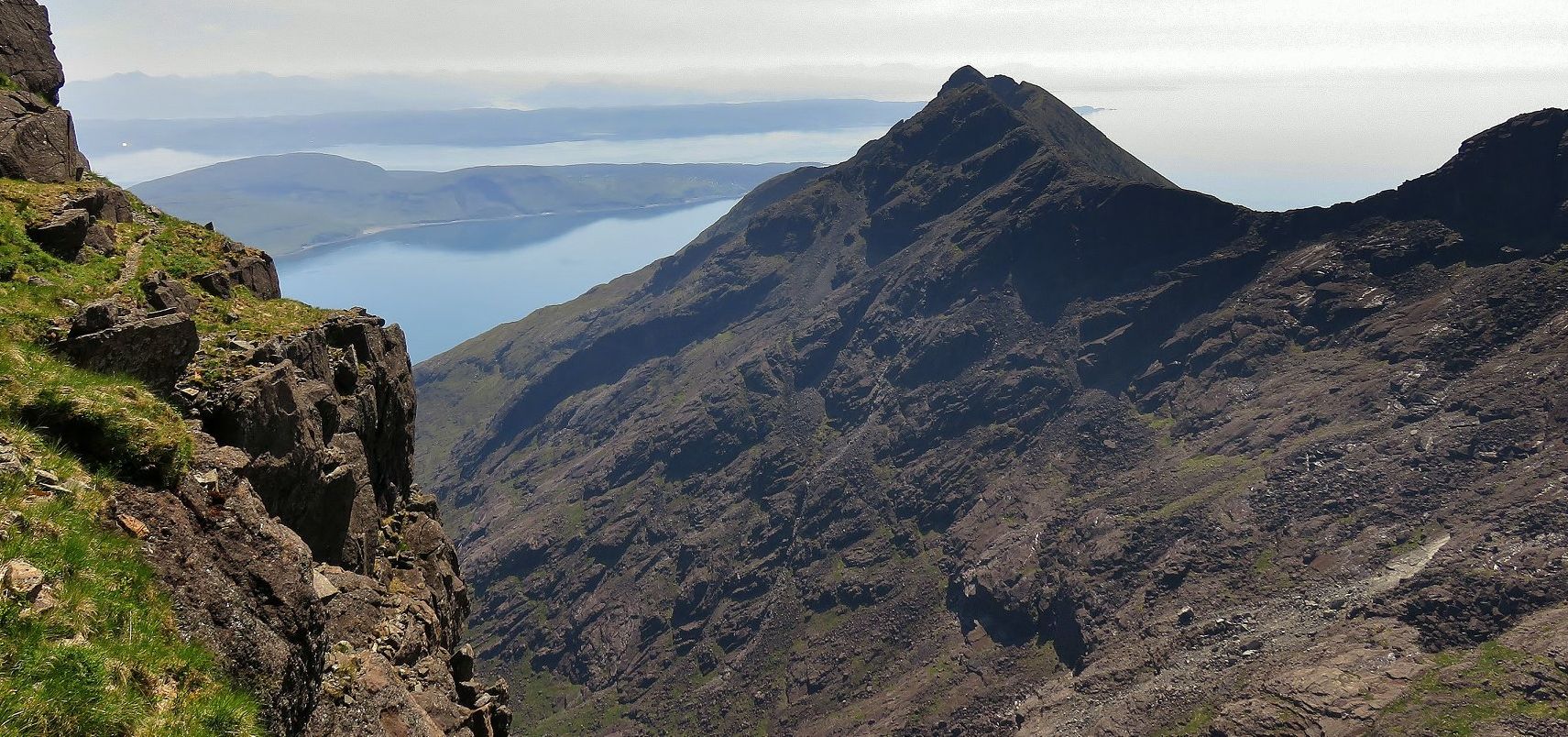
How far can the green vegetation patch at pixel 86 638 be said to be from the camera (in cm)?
1209

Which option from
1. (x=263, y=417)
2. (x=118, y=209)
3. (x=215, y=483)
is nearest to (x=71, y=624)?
(x=215, y=483)

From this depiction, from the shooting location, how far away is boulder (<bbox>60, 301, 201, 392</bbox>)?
25031mm

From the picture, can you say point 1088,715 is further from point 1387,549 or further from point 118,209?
point 118,209

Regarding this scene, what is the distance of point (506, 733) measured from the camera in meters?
42.6

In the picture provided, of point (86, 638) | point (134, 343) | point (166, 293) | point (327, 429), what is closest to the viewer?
point (86, 638)

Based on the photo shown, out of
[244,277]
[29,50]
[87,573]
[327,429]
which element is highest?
[29,50]

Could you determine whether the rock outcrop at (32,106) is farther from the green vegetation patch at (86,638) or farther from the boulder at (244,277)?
the green vegetation patch at (86,638)

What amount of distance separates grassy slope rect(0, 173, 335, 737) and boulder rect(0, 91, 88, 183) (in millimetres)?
19084

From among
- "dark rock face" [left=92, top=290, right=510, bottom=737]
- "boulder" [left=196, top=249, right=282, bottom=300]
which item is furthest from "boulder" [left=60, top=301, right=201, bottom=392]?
"boulder" [left=196, top=249, right=282, bottom=300]

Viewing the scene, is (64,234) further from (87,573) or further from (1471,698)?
(1471,698)

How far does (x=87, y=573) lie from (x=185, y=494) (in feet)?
16.7

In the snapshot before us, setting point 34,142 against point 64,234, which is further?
point 34,142

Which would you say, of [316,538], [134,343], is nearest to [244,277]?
[316,538]

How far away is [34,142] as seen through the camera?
39969mm
